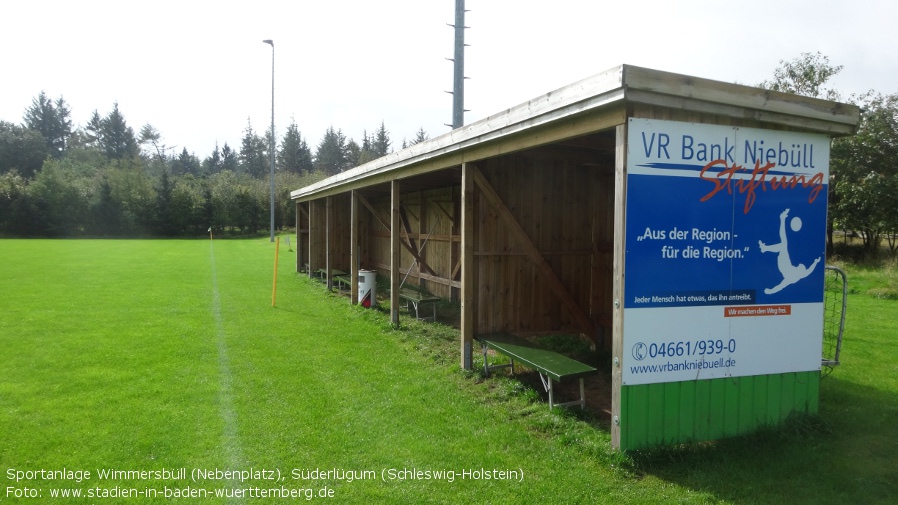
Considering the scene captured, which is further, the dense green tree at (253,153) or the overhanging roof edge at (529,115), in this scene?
the dense green tree at (253,153)

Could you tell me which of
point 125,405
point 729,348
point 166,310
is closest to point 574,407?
point 729,348

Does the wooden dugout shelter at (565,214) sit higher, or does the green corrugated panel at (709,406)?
the wooden dugout shelter at (565,214)

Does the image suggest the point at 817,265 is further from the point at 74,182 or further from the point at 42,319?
the point at 74,182

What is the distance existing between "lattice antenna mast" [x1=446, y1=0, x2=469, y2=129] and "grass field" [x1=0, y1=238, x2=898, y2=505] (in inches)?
223

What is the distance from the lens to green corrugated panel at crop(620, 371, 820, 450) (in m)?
4.18

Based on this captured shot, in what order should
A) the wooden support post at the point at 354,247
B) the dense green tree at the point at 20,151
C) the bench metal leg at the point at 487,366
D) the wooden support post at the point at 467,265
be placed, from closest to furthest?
1. the bench metal leg at the point at 487,366
2. the wooden support post at the point at 467,265
3. the wooden support post at the point at 354,247
4. the dense green tree at the point at 20,151

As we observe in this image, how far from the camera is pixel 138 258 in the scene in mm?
24656

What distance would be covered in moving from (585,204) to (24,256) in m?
26.2

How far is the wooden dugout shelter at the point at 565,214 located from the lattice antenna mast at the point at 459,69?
1907mm

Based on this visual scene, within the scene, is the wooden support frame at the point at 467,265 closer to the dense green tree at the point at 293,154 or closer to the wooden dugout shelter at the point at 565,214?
the wooden dugout shelter at the point at 565,214

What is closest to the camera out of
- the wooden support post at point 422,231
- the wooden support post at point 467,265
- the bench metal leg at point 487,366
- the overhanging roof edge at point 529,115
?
the overhanging roof edge at point 529,115

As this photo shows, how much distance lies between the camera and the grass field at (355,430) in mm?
3877

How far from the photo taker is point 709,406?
14.4ft

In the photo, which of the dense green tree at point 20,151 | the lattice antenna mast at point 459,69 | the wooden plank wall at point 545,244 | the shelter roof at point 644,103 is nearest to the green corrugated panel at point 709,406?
the shelter roof at point 644,103
